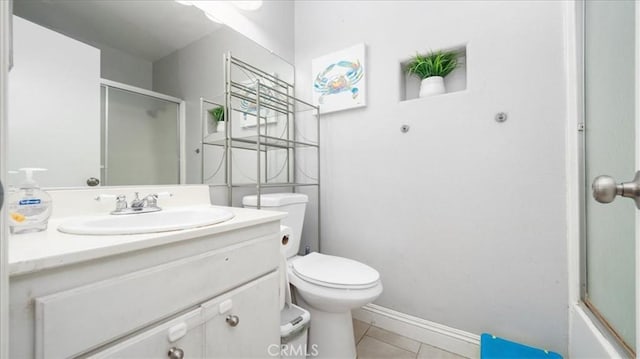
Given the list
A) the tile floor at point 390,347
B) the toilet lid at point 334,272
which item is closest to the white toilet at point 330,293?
the toilet lid at point 334,272

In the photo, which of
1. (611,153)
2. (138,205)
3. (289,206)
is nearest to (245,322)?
(138,205)

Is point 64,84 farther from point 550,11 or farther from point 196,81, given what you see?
point 550,11

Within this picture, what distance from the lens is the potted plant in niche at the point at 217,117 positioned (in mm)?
1285

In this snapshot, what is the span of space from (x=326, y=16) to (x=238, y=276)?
171cm

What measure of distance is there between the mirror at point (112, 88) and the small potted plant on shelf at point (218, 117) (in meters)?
0.05

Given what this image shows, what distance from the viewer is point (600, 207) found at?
32.2 inches

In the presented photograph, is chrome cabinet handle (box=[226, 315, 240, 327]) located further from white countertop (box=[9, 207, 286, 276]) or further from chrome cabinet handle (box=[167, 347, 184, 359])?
white countertop (box=[9, 207, 286, 276])

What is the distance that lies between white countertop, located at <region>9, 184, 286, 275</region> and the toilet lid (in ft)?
1.87

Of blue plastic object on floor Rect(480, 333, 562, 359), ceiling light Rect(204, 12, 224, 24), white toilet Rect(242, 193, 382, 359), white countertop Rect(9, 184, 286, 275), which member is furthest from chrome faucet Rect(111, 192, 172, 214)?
blue plastic object on floor Rect(480, 333, 562, 359)

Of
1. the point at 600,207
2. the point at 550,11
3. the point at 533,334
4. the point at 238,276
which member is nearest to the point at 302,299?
the point at 238,276

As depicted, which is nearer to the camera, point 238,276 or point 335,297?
point 238,276

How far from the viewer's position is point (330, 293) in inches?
41.6

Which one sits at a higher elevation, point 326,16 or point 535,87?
point 326,16

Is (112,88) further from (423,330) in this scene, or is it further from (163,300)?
(423,330)
